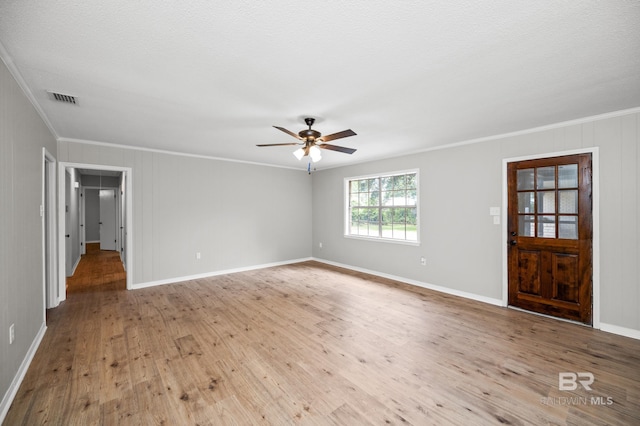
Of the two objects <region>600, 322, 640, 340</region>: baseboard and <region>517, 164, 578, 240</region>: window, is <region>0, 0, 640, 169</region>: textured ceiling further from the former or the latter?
<region>600, 322, 640, 340</region>: baseboard

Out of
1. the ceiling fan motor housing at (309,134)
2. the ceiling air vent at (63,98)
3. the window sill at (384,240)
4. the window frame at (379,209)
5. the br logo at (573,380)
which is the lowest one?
the br logo at (573,380)

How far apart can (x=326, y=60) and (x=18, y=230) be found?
284 cm

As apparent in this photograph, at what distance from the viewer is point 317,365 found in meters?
2.38

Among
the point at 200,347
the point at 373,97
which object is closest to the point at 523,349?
the point at 373,97

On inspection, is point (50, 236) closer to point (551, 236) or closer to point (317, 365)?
point (317, 365)

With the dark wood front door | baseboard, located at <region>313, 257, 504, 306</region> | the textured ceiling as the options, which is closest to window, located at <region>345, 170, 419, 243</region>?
baseboard, located at <region>313, 257, 504, 306</region>

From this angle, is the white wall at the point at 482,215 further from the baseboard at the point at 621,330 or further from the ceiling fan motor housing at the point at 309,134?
the ceiling fan motor housing at the point at 309,134

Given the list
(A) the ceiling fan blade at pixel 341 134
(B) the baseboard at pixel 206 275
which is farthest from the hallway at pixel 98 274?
(A) the ceiling fan blade at pixel 341 134

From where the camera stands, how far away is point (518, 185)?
12.3 feet

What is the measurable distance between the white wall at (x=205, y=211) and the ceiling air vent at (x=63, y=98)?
195 cm

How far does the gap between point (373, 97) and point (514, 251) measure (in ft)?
9.89

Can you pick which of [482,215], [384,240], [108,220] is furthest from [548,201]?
[108,220]

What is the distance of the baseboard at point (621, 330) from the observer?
289 centimetres

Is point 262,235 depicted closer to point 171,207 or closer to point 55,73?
point 171,207
